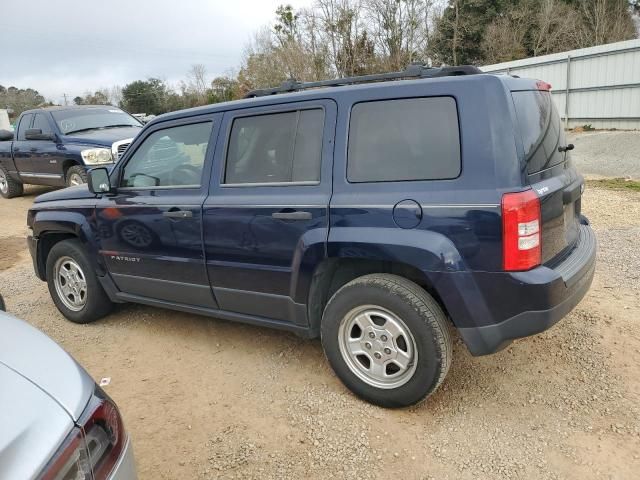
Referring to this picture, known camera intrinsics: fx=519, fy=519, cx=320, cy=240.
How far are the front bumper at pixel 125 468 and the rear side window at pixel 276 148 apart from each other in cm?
185

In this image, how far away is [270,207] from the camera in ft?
10.8

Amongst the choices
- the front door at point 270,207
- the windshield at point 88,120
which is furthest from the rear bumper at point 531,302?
the windshield at point 88,120

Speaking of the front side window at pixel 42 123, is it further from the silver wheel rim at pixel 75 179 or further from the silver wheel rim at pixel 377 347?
the silver wheel rim at pixel 377 347

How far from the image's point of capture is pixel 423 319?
2.84 meters

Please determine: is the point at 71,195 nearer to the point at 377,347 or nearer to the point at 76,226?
the point at 76,226

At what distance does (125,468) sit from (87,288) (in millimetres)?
3056

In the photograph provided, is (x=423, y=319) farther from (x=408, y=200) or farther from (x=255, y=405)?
(x=255, y=405)

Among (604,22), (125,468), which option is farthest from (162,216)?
(604,22)

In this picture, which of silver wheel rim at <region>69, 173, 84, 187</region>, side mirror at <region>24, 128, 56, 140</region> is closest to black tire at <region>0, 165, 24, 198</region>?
side mirror at <region>24, 128, 56, 140</region>

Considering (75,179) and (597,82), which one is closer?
(75,179)

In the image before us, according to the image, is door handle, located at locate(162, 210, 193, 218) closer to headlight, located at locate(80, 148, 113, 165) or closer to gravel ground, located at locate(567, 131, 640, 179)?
headlight, located at locate(80, 148, 113, 165)

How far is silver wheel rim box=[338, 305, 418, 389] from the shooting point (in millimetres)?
2975

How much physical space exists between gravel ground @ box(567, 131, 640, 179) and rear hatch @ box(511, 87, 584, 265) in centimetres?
826

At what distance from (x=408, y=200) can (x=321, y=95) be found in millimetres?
927
